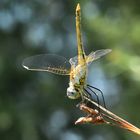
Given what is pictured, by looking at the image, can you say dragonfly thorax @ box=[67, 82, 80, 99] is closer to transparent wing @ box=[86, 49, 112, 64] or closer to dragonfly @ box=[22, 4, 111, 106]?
dragonfly @ box=[22, 4, 111, 106]

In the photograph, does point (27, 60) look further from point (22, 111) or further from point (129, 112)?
point (22, 111)

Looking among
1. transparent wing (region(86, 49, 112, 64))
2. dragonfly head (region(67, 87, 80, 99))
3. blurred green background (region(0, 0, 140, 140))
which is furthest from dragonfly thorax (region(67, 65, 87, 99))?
blurred green background (region(0, 0, 140, 140))

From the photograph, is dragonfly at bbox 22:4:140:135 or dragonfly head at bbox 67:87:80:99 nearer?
dragonfly at bbox 22:4:140:135

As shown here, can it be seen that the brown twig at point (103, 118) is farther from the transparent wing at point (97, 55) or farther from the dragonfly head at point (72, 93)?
the transparent wing at point (97, 55)

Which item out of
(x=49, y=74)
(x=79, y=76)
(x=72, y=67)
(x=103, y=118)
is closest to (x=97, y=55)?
(x=72, y=67)

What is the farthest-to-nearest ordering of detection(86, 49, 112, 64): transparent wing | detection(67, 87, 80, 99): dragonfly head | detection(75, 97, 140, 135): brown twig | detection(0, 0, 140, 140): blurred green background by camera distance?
detection(0, 0, 140, 140): blurred green background → detection(86, 49, 112, 64): transparent wing → detection(67, 87, 80, 99): dragonfly head → detection(75, 97, 140, 135): brown twig

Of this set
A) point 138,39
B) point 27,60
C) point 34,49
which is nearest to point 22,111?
point 34,49
